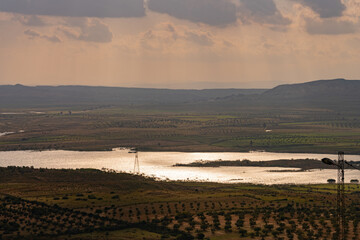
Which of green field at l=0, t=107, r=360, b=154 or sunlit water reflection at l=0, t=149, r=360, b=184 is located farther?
green field at l=0, t=107, r=360, b=154

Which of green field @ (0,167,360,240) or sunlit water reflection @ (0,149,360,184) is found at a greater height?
sunlit water reflection @ (0,149,360,184)

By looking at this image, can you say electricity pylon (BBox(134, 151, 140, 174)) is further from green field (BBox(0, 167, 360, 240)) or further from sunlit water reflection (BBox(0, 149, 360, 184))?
green field (BBox(0, 167, 360, 240))

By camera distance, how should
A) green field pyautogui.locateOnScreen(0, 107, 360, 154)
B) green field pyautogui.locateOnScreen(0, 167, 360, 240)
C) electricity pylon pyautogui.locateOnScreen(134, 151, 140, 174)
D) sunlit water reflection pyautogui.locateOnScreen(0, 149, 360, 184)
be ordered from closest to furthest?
green field pyautogui.locateOnScreen(0, 167, 360, 240), sunlit water reflection pyautogui.locateOnScreen(0, 149, 360, 184), electricity pylon pyautogui.locateOnScreen(134, 151, 140, 174), green field pyautogui.locateOnScreen(0, 107, 360, 154)

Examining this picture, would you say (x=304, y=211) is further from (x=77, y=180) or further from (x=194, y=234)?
(x=77, y=180)

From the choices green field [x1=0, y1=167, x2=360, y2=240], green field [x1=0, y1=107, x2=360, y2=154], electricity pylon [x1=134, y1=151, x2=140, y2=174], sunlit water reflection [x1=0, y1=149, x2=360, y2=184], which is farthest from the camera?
green field [x1=0, y1=107, x2=360, y2=154]

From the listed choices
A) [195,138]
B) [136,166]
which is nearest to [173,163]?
[136,166]

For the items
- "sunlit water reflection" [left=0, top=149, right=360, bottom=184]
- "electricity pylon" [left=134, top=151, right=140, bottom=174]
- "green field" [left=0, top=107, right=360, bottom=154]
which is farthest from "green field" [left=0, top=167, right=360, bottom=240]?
"green field" [left=0, top=107, right=360, bottom=154]

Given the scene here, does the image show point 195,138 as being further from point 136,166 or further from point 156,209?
point 156,209

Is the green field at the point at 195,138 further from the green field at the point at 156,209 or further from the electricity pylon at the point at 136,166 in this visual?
the green field at the point at 156,209

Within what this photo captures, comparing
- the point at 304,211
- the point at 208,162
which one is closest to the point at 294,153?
the point at 208,162

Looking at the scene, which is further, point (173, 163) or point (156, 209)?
point (173, 163)
